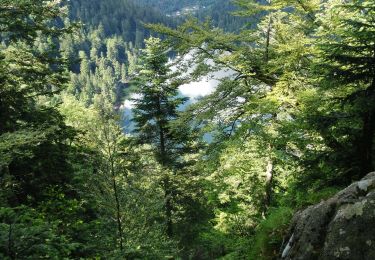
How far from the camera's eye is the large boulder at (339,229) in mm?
4547

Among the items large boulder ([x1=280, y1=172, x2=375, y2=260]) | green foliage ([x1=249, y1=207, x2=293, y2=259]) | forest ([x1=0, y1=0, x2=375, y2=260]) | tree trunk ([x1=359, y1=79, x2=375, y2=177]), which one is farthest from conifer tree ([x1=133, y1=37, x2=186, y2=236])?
large boulder ([x1=280, y1=172, x2=375, y2=260])

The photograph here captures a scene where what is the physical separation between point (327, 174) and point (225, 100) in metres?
6.96

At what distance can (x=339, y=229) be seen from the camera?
488 cm

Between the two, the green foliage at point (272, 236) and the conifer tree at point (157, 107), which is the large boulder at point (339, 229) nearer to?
the green foliage at point (272, 236)

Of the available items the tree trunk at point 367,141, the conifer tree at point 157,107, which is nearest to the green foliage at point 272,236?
the tree trunk at point 367,141

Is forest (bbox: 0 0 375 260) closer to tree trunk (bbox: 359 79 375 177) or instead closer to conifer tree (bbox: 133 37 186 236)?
tree trunk (bbox: 359 79 375 177)

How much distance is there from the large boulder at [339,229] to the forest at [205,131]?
1.67 metres

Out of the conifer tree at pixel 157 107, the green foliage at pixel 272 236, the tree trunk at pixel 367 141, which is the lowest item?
the conifer tree at pixel 157 107

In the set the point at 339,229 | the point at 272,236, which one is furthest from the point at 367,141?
the point at 339,229

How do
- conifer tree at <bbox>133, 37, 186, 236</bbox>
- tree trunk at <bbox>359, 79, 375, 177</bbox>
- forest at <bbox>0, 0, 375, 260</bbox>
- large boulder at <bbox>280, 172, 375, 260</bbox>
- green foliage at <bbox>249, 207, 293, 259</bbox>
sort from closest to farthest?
large boulder at <bbox>280, 172, 375, 260</bbox> < green foliage at <bbox>249, 207, 293, 259</bbox> < tree trunk at <bbox>359, 79, 375, 177</bbox> < forest at <bbox>0, 0, 375, 260</bbox> < conifer tree at <bbox>133, 37, 186, 236</bbox>

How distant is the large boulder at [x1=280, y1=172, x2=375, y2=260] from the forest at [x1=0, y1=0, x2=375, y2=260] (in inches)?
65.8

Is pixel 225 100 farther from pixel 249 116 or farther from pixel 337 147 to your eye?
pixel 337 147

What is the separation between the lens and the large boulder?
4.55 meters

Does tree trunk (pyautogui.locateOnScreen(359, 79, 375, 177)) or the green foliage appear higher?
tree trunk (pyautogui.locateOnScreen(359, 79, 375, 177))
